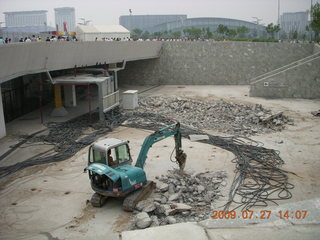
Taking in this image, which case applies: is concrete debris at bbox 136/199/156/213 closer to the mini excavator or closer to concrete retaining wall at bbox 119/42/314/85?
the mini excavator

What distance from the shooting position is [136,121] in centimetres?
2089

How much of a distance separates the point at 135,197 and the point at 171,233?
3620mm

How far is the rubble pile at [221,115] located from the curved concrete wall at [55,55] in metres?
4.47

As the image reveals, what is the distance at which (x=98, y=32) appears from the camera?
39281 millimetres

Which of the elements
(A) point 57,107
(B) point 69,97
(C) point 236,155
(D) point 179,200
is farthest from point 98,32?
(D) point 179,200

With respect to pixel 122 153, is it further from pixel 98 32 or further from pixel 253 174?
pixel 98 32

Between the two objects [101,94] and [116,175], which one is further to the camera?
[101,94]

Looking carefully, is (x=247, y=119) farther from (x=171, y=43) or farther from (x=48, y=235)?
(x=171, y=43)

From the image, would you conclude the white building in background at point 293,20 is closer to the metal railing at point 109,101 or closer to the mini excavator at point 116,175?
the metal railing at point 109,101

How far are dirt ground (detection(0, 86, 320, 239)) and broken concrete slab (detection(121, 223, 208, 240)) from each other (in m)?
2.52

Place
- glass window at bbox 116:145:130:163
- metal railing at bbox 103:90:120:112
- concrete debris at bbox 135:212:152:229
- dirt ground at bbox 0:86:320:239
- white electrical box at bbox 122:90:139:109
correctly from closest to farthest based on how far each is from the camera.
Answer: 1. concrete debris at bbox 135:212:152:229
2. dirt ground at bbox 0:86:320:239
3. glass window at bbox 116:145:130:163
4. metal railing at bbox 103:90:120:112
5. white electrical box at bbox 122:90:139:109

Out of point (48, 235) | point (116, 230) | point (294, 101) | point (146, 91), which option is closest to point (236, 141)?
point (116, 230)

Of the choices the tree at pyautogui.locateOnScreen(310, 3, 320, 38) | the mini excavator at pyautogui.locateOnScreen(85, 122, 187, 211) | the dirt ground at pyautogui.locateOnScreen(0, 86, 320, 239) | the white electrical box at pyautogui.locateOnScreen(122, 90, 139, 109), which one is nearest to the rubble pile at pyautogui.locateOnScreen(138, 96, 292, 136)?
the white electrical box at pyautogui.locateOnScreen(122, 90, 139, 109)

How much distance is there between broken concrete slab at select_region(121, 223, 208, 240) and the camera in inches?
261
